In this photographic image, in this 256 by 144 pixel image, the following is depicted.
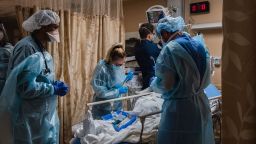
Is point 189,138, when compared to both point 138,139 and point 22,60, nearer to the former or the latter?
point 138,139

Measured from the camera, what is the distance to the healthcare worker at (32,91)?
7.50ft

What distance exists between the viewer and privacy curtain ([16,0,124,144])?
3801mm

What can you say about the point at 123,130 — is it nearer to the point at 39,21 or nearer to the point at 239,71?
the point at 39,21

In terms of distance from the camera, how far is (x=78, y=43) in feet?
13.2

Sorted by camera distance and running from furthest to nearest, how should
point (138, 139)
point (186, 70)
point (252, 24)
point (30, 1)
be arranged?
1. point (30, 1)
2. point (138, 139)
3. point (186, 70)
4. point (252, 24)

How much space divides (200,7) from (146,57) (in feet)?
3.91

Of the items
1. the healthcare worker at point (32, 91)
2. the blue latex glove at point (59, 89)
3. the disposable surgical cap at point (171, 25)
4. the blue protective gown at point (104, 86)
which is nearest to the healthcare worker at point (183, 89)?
the disposable surgical cap at point (171, 25)

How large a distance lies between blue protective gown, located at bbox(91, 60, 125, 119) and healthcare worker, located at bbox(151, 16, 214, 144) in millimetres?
1249

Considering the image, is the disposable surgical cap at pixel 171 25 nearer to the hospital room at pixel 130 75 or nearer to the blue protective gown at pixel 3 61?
the hospital room at pixel 130 75

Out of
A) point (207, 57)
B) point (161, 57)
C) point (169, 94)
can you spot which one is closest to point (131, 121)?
point (169, 94)

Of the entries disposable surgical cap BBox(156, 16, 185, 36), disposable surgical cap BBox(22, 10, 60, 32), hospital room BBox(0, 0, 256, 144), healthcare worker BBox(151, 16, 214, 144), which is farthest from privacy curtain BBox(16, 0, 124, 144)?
healthcare worker BBox(151, 16, 214, 144)

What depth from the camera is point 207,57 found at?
2256mm

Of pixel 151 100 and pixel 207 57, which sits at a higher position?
pixel 207 57

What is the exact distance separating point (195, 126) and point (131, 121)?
628 mm
